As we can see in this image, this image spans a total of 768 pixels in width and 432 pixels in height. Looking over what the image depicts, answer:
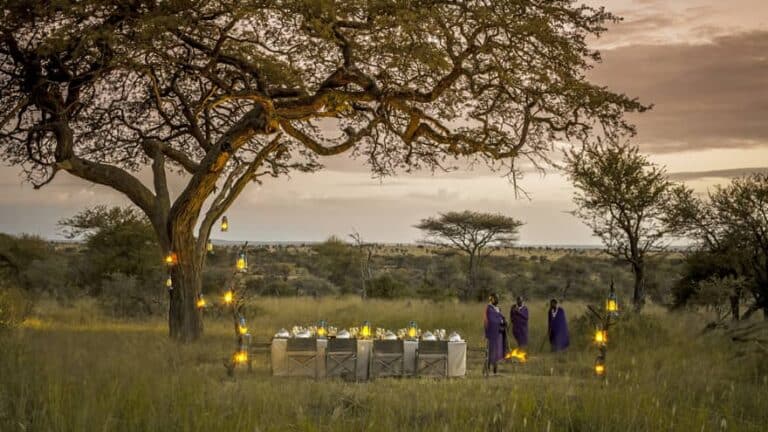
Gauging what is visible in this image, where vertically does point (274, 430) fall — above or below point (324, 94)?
below

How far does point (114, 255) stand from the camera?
2838cm

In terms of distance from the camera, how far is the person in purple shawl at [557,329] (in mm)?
15711

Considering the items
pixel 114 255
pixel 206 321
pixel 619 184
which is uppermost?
pixel 619 184

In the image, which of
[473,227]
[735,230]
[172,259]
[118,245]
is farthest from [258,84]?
[473,227]

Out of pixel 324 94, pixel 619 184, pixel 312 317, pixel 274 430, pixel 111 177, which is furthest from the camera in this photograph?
pixel 619 184

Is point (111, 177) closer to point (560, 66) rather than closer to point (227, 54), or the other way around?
point (227, 54)

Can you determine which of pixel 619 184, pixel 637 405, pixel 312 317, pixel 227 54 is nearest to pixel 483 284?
pixel 619 184

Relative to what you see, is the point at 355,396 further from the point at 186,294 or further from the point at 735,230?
the point at 735,230

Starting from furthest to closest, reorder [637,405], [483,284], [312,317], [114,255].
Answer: [483,284], [114,255], [312,317], [637,405]

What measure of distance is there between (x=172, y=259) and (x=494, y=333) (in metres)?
6.80

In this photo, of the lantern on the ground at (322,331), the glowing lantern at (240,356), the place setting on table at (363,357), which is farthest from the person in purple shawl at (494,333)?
the glowing lantern at (240,356)

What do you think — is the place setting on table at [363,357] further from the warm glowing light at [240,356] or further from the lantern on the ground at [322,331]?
the warm glowing light at [240,356]

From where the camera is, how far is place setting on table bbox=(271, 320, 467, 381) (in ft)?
39.5

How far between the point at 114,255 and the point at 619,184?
1805 cm
